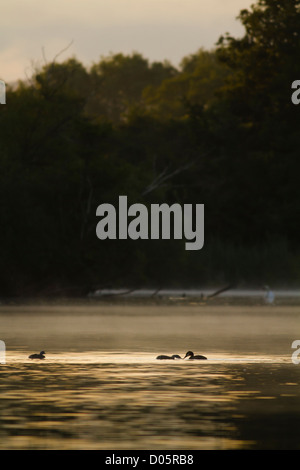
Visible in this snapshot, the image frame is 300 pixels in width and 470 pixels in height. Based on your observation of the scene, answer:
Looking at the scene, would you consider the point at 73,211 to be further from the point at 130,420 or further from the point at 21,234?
the point at 130,420

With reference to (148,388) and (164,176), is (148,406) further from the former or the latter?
(164,176)

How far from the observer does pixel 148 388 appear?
1947 cm

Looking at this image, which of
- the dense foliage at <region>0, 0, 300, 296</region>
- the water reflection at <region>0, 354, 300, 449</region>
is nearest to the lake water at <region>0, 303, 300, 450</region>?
the water reflection at <region>0, 354, 300, 449</region>

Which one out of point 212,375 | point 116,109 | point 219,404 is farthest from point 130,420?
point 116,109

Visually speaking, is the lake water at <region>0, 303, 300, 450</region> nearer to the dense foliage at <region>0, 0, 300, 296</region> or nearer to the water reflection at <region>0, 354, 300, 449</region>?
the water reflection at <region>0, 354, 300, 449</region>

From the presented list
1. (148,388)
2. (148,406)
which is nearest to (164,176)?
(148,388)

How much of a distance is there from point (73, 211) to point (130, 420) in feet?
152

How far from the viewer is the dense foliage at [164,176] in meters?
60.0

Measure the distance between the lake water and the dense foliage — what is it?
22571 mm

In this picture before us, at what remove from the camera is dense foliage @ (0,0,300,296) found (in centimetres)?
5997

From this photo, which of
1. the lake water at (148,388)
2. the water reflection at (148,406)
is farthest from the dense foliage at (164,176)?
the water reflection at (148,406)

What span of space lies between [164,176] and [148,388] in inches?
2449

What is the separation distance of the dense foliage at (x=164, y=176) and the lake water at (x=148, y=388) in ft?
74.1
